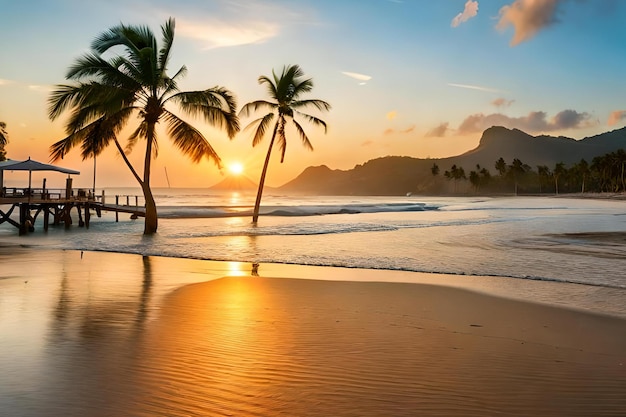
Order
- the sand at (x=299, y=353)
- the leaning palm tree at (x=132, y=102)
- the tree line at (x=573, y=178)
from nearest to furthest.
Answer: the sand at (x=299, y=353) → the leaning palm tree at (x=132, y=102) → the tree line at (x=573, y=178)

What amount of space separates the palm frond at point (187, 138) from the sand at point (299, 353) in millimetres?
16998

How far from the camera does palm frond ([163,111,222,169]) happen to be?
2647cm

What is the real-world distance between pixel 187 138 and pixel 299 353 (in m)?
22.4

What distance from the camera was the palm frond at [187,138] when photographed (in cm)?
2647

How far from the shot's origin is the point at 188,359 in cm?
566

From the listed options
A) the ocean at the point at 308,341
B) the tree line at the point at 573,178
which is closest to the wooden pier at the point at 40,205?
the ocean at the point at 308,341

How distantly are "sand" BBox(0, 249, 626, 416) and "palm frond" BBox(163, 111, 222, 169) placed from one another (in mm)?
16998

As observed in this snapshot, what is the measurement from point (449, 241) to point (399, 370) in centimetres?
1801

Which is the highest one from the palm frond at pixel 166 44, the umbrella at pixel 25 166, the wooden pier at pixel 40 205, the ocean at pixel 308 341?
the palm frond at pixel 166 44

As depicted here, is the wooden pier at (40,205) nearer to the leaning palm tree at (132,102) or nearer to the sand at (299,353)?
the leaning palm tree at (132,102)

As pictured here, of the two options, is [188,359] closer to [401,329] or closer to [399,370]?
[399,370]

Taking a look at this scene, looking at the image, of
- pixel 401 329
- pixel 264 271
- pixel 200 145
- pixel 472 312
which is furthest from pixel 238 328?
pixel 200 145

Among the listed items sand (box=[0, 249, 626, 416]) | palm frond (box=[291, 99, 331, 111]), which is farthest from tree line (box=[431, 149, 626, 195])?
sand (box=[0, 249, 626, 416])

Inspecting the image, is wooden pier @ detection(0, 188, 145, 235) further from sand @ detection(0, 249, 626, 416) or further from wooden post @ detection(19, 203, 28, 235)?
sand @ detection(0, 249, 626, 416)
